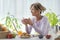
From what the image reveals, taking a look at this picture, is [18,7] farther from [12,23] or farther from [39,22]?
[39,22]

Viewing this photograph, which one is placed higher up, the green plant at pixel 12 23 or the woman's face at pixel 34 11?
the woman's face at pixel 34 11

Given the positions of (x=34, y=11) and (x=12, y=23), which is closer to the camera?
(x=34, y=11)

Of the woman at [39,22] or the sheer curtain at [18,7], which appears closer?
the woman at [39,22]

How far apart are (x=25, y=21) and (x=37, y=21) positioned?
1.26 ft

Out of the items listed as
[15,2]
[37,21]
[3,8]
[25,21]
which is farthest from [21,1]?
[25,21]

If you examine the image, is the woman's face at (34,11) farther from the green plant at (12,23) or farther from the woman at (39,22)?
the green plant at (12,23)

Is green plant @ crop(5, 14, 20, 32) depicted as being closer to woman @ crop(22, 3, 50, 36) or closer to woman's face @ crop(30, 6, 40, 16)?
woman @ crop(22, 3, 50, 36)

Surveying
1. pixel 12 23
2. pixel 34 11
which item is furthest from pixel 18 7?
pixel 34 11

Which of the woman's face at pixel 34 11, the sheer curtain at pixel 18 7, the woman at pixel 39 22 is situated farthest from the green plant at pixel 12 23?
the woman's face at pixel 34 11

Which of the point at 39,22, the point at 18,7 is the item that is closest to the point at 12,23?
the point at 18,7

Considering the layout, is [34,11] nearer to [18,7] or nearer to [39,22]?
[39,22]

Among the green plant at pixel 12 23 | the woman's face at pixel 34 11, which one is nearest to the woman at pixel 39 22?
the woman's face at pixel 34 11

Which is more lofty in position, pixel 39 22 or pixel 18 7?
pixel 18 7

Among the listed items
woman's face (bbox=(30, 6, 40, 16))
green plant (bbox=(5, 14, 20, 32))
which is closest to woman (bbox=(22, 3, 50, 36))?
woman's face (bbox=(30, 6, 40, 16))
